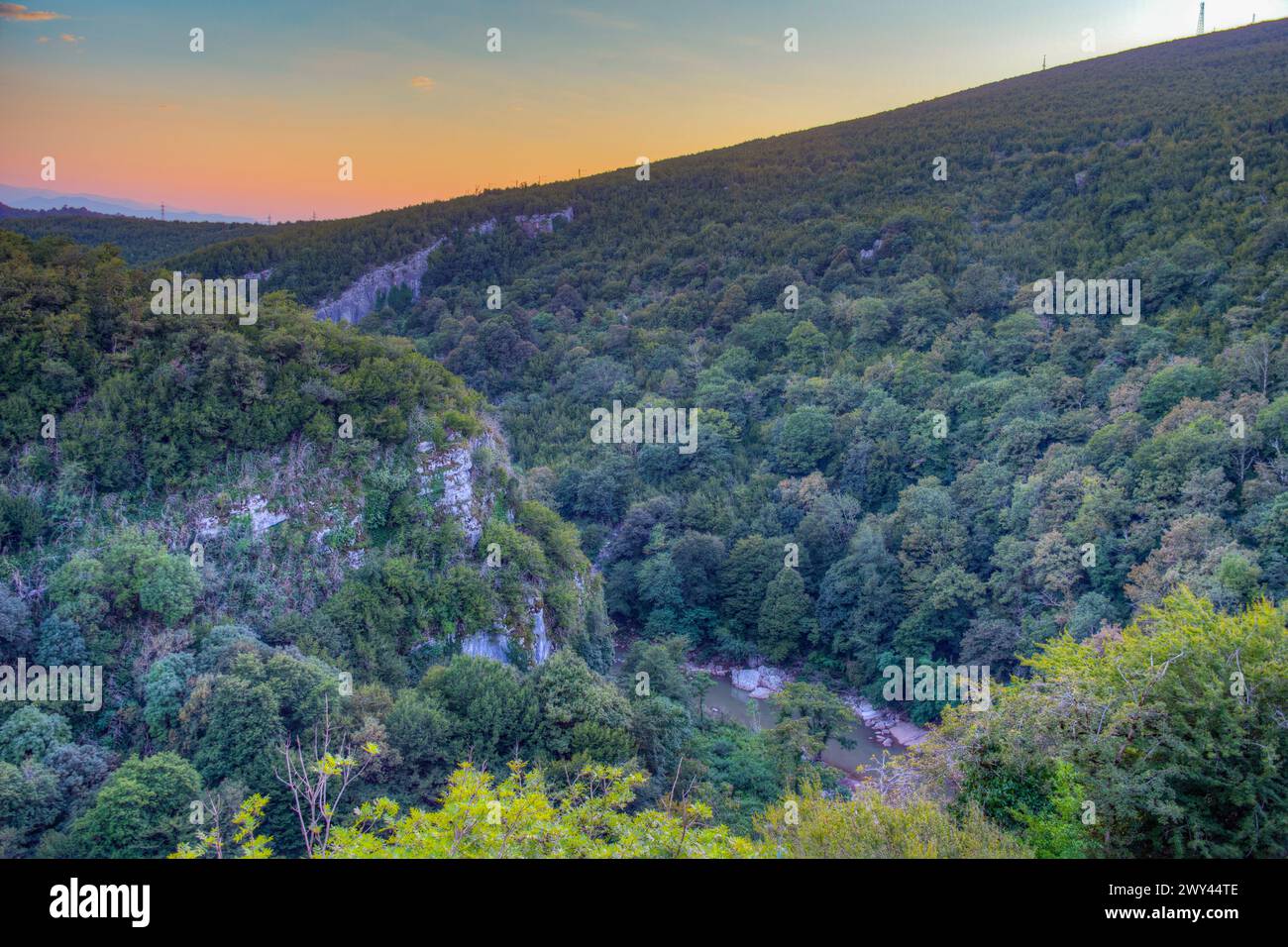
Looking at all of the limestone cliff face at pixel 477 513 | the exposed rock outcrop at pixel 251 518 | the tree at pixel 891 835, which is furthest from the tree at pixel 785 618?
the tree at pixel 891 835

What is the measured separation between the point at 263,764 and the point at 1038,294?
4958 cm

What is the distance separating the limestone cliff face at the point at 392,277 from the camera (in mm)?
73625

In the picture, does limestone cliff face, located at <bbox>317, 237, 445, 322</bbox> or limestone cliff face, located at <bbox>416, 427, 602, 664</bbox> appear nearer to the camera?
limestone cliff face, located at <bbox>416, 427, 602, 664</bbox>

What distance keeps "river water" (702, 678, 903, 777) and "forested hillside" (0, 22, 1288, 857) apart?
1679mm

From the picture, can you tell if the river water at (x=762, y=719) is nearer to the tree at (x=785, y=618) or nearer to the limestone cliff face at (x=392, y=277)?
the tree at (x=785, y=618)

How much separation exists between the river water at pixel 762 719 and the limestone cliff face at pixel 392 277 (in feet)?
163

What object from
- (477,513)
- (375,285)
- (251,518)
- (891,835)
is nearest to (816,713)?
(477,513)

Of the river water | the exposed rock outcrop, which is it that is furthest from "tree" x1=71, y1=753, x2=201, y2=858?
the river water

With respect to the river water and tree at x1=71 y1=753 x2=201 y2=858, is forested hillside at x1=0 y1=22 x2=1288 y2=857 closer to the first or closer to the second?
tree at x1=71 y1=753 x2=201 y2=858

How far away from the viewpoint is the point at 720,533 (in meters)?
46.8

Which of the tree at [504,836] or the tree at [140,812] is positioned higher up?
the tree at [504,836]

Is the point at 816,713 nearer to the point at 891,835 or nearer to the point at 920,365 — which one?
the point at 891,835

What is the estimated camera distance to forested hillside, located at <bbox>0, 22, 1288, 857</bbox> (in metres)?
13.2
